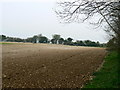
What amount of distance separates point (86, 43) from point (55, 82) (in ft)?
432

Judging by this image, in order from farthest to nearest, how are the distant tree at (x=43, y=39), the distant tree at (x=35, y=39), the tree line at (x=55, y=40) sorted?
the distant tree at (x=43, y=39), the distant tree at (x=35, y=39), the tree line at (x=55, y=40)

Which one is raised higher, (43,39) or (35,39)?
(43,39)

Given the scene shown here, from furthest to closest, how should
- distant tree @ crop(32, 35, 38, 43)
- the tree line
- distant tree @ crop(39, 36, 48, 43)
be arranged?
distant tree @ crop(39, 36, 48, 43) < distant tree @ crop(32, 35, 38, 43) < the tree line

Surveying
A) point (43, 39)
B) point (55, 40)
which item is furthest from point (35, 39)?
point (55, 40)

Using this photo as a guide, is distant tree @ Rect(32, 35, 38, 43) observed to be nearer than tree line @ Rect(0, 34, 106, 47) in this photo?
No

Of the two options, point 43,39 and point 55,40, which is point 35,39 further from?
point 55,40

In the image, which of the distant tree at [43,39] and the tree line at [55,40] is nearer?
the tree line at [55,40]

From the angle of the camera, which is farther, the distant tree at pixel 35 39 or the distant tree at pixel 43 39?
the distant tree at pixel 43 39

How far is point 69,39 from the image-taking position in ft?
513

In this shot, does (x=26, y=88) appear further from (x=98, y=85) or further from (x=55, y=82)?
(x=98, y=85)

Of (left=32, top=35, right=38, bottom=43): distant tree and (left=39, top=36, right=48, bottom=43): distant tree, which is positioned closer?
(left=32, top=35, right=38, bottom=43): distant tree

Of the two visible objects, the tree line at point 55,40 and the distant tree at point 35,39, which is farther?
the distant tree at point 35,39

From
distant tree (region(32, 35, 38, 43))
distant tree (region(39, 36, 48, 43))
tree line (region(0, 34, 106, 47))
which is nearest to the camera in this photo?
tree line (region(0, 34, 106, 47))

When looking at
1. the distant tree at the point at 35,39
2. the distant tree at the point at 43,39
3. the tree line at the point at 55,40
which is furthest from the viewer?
the distant tree at the point at 43,39
